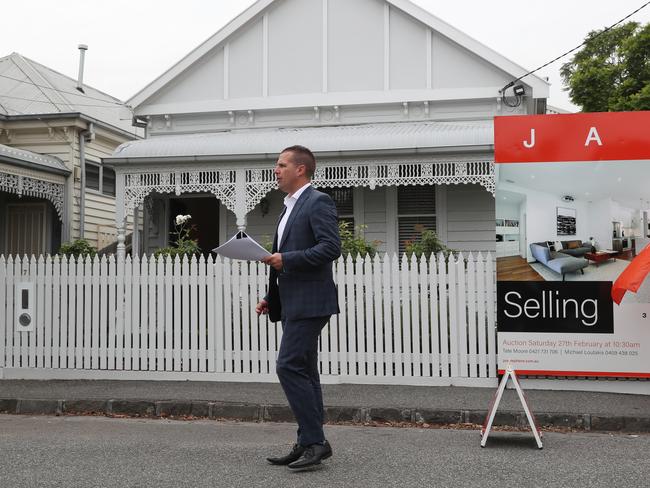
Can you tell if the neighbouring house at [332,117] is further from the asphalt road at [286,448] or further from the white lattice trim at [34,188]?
the asphalt road at [286,448]

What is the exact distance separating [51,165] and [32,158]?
52 centimetres

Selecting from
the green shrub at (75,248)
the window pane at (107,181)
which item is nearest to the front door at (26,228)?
the window pane at (107,181)

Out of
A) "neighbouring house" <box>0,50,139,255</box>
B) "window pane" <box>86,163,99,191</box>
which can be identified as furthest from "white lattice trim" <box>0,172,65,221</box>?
"window pane" <box>86,163,99,191</box>

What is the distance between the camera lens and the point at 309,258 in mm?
4297

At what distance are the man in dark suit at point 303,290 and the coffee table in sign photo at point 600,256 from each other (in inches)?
140

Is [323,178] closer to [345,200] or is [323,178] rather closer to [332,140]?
[332,140]

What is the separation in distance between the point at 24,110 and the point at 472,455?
14.1 metres

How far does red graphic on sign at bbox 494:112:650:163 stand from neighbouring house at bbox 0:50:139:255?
34.0 feet

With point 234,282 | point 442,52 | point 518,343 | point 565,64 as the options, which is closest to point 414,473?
point 518,343

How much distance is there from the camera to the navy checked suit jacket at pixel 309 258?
432cm

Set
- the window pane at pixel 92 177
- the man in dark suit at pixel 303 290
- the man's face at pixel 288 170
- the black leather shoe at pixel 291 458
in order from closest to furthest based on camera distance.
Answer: the man in dark suit at pixel 303 290 → the black leather shoe at pixel 291 458 → the man's face at pixel 288 170 → the window pane at pixel 92 177

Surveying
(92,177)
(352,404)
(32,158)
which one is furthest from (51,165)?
(352,404)

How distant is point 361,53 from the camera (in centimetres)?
1423

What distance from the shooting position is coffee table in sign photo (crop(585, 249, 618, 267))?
6.88 metres
